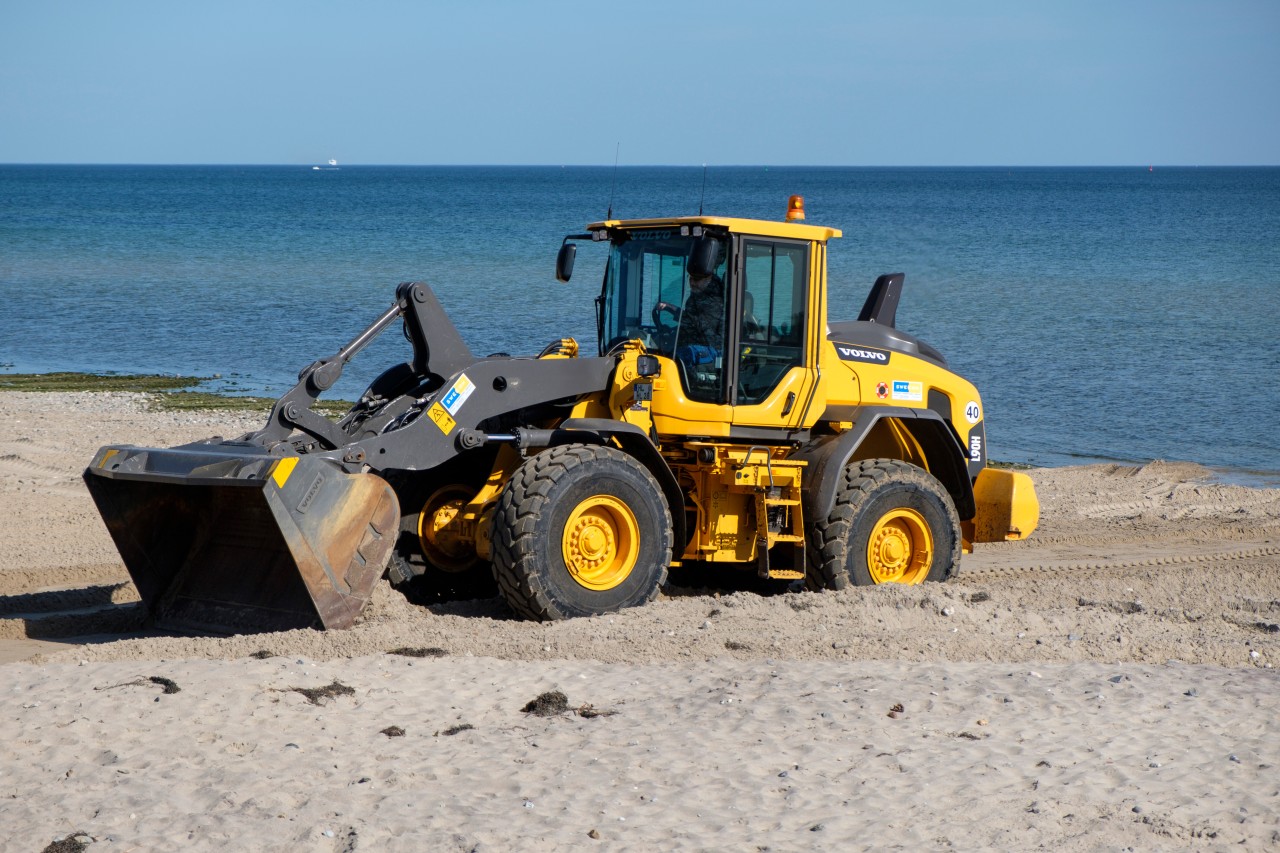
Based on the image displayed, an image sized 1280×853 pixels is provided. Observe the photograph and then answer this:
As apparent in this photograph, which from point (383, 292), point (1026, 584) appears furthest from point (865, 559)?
point (383, 292)

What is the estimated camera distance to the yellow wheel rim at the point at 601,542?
8594 millimetres

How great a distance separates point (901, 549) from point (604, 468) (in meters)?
2.58

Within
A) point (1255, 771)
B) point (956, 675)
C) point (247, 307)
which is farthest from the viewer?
point (247, 307)

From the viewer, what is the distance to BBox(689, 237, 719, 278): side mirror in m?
8.69

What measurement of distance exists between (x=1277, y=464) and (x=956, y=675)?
13242 millimetres

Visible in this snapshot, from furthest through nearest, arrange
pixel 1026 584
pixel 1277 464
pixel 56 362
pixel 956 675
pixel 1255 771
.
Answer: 1. pixel 56 362
2. pixel 1277 464
3. pixel 1026 584
4. pixel 956 675
5. pixel 1255 771

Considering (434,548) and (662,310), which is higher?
(662,310)

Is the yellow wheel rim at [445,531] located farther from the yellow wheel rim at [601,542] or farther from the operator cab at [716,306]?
the operator cab at [716,306]

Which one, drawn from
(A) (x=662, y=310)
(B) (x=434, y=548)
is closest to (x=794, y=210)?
(A) (x=662, y=310)

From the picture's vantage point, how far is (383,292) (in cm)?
4338

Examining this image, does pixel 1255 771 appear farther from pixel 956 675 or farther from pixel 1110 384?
pixel 1110 384

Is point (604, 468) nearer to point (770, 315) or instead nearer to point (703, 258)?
point (703, 258)

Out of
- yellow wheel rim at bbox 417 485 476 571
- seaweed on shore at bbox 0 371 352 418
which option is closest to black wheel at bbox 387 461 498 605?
yellow wheel rim at bbox 417 485 476 571

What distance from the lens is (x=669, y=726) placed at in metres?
6.69
